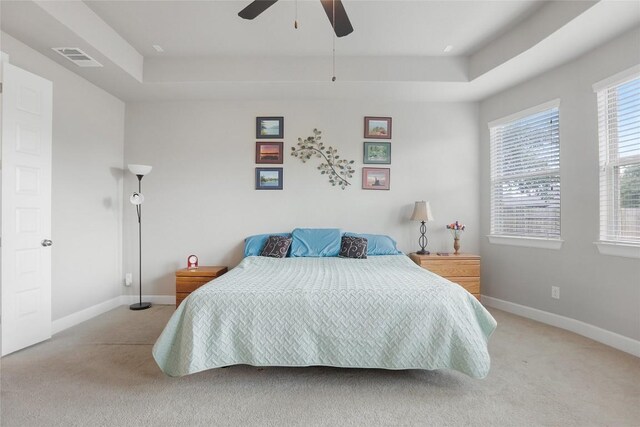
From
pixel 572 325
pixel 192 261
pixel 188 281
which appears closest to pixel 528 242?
pixel 572 325

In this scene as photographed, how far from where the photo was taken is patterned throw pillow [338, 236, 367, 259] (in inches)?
136

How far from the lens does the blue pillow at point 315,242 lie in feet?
11.7

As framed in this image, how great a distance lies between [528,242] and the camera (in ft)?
11.0

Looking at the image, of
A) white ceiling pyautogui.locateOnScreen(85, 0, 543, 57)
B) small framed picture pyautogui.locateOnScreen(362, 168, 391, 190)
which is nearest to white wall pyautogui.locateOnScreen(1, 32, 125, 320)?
white ceiling pyautogui.locateOnScreen(85, 0, 543, 57)

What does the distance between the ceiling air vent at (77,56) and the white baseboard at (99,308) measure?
2528 millimetres

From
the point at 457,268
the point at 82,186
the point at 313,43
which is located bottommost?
the point at 457,268

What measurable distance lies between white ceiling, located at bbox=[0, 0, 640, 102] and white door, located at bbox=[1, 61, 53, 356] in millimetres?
489

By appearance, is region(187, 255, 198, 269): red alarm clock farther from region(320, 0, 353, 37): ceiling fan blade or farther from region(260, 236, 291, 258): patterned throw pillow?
region(320, 0, 353, 37): ceiling fan blade

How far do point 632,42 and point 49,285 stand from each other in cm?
537

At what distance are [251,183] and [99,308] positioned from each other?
228 cm

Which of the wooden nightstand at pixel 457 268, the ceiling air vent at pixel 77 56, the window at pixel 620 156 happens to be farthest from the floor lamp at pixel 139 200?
the window at pixel 620 156

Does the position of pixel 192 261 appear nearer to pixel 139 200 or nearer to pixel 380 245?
pixel 139 200

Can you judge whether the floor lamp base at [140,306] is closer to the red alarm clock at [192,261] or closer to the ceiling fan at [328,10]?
the red alarm clock at [192,261]

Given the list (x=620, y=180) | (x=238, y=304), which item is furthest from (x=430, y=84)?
(x=238, y=304)
